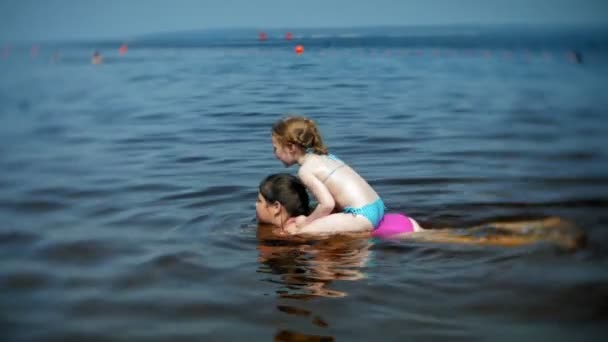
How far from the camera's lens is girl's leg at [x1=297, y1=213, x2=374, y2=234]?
6.36 metres

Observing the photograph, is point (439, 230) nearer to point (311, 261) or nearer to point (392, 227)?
point (392, 227)

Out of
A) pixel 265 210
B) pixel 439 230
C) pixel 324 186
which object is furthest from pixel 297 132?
pixel 439 230

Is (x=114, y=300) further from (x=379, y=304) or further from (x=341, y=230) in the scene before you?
(x=341, y=230)

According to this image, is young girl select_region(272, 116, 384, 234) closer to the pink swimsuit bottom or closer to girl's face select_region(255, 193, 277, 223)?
the pink swimsuit bottom

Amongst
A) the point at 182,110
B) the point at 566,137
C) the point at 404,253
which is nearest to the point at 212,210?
the point at 404,253

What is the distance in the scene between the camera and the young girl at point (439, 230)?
5.96 m

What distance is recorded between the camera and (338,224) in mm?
6379

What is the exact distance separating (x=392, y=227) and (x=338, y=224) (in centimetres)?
52

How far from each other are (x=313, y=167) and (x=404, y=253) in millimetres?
1223

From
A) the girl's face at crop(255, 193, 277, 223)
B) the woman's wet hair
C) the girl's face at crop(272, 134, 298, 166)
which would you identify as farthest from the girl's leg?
the girl's face at crop(272, 134, 298, 166)

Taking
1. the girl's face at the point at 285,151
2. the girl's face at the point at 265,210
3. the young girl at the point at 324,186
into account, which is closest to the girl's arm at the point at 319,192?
the young girl at the point at 324,186

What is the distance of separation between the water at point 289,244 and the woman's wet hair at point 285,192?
1.30 feet

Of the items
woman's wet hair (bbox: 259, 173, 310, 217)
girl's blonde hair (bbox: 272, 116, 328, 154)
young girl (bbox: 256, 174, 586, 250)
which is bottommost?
young girl (bbox: 256, 174, 586, 250)

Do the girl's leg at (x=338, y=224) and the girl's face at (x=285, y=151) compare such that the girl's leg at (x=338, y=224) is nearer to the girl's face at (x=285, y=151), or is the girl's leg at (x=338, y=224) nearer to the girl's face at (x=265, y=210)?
the girl's face at (x=265, y=210)
